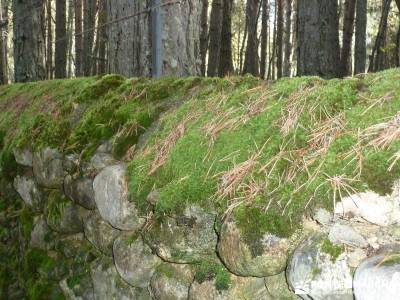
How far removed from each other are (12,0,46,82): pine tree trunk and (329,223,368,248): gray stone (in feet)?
22.7

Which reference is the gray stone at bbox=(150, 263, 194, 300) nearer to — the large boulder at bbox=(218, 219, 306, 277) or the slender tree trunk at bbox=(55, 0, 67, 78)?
the large boulder at bbox=(218, 219, 306, 277)

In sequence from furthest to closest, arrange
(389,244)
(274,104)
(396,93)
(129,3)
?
(129,3), (274,104), (396,93), (389,244)

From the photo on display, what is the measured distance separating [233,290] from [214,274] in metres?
0.11

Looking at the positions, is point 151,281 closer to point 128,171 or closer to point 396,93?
point 128,171

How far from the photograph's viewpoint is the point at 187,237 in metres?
1.93

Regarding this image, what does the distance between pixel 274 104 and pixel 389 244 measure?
2.91 ft

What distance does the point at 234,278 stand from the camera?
1830mm

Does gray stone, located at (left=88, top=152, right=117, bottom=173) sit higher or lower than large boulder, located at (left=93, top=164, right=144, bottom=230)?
higher

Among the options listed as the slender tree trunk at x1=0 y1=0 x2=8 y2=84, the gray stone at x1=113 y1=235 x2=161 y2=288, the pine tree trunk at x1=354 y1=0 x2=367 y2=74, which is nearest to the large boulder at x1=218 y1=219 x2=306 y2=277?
the gray stone at x1=113 y1=235 x2=161 y2=288

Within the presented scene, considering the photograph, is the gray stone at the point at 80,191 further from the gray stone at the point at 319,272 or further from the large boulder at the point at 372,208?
the large boulder at the point at 372,208

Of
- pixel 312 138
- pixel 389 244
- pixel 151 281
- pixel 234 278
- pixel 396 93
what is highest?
pixel 396 93

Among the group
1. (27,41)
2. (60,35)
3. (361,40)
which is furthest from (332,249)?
(361,40)

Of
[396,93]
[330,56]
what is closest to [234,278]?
[396,93]

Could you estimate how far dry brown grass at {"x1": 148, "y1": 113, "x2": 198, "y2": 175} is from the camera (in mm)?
2273
